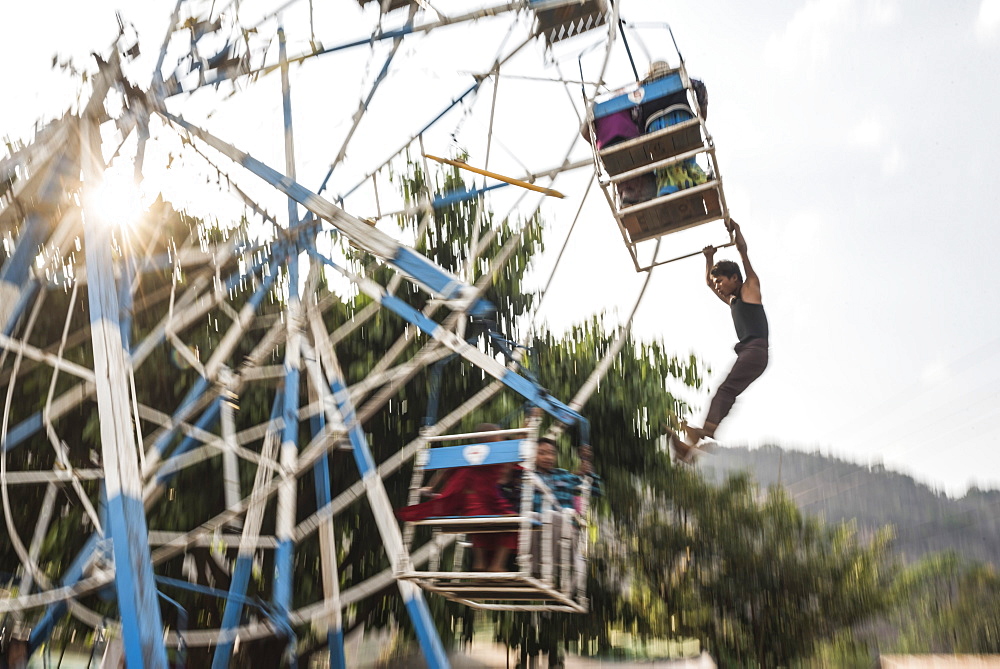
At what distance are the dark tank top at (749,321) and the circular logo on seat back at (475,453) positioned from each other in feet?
7.72

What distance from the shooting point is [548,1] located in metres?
8.13

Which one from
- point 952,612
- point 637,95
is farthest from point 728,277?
point 952,612

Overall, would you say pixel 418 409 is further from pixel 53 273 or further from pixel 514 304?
pixel 53 273

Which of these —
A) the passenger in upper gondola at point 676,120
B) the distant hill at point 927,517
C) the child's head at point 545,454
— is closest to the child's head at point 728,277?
the passenger in upper gondola at point 676,120

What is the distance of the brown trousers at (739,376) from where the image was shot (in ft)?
20.9

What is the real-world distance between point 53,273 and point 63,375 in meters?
1.36

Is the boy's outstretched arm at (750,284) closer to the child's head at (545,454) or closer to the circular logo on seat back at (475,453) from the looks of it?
the child's head at (545,454)

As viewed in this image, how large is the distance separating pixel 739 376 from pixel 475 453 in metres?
2.28

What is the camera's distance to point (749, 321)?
655 cm

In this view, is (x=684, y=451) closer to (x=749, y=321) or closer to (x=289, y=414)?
(x=749, y=321)

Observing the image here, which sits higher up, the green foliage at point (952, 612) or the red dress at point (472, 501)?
the red dress at point (472, 501)

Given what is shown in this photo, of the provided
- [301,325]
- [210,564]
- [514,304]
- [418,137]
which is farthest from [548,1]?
[210,564]

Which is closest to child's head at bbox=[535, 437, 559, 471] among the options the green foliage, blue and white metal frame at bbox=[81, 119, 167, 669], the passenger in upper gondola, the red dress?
the red dress

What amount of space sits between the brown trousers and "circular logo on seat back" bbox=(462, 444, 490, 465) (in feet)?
6.24
